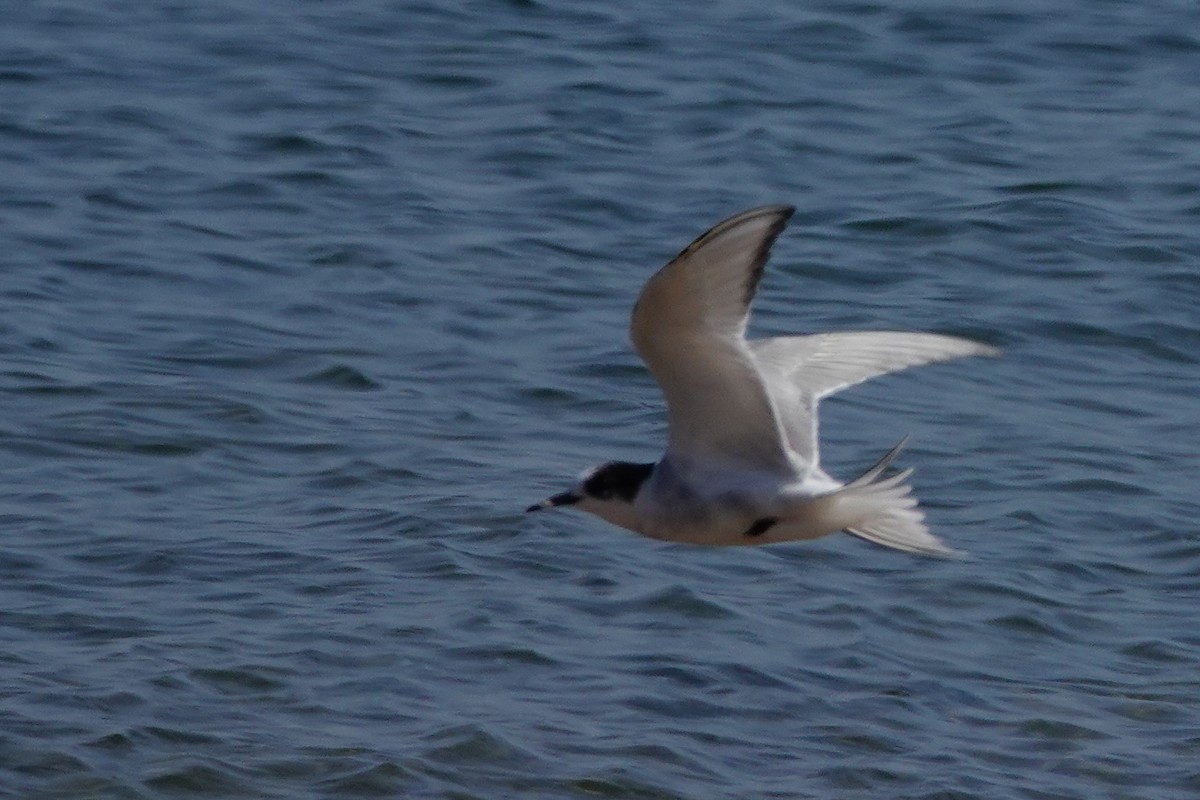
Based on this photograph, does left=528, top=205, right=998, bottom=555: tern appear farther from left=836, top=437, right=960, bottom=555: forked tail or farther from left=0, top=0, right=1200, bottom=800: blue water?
left=0, top=0, right=1200, bottom=800: blue water

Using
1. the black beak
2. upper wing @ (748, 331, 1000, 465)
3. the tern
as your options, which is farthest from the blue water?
upper wing @ (748, 331, 1000, 465)

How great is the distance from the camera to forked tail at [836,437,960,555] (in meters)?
5.50

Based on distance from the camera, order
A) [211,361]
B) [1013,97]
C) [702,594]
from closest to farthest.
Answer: [702,594] < [211,361] < [1013,97]

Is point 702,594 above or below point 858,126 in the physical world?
below

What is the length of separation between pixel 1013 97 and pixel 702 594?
7.39 metres

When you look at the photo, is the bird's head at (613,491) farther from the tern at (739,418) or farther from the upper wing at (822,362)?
the upper wing at (822,362)

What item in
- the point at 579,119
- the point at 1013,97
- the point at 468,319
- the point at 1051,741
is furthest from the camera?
the point at 1013,97

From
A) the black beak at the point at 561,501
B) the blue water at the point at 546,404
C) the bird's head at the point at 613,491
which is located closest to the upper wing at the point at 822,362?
the bird's head at the point at 613,491

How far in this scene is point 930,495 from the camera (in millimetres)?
8539

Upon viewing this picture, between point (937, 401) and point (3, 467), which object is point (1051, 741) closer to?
point (937, 401)

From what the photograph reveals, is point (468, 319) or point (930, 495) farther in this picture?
point (468, 319)

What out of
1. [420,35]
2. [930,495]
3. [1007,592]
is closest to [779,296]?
[930,495]

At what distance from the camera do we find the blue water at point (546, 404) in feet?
22.2

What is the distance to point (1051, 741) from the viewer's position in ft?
22.5
